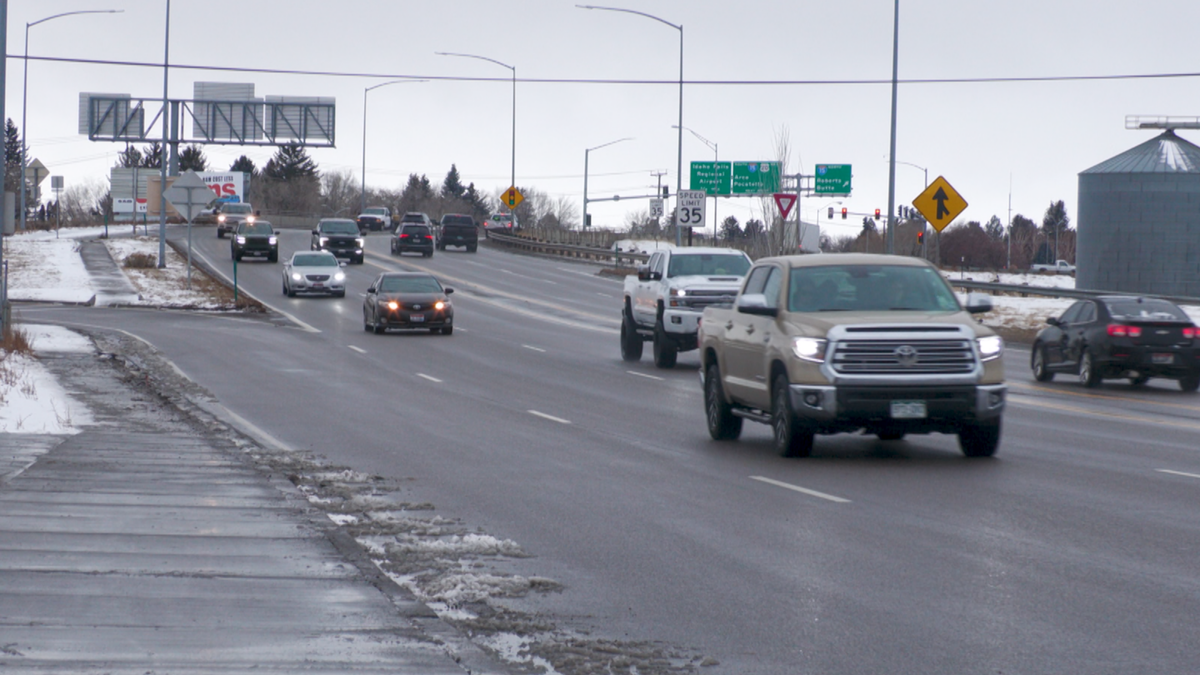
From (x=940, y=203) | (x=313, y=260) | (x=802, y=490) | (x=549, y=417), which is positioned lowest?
(x=549, y=417)

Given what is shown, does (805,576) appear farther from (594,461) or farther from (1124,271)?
(1124,271)

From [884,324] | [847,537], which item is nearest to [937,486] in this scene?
[884,324]

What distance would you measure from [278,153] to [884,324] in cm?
15762

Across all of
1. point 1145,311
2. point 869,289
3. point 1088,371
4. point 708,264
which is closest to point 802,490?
point 869,289

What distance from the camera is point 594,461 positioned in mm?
14172

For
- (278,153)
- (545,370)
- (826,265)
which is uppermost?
(278,153)

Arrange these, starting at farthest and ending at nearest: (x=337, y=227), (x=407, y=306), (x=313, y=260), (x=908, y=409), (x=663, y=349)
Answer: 1. (x=337, y=227)
2. (x=313, y=260)
3. (x=407, y=306)
4. (x=663, y=349)
5. (x=908, y=409)

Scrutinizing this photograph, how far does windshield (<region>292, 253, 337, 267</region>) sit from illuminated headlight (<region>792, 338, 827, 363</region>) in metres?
37.6

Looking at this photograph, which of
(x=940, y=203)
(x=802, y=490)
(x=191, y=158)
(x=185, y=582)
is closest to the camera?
(x=185, y=582)

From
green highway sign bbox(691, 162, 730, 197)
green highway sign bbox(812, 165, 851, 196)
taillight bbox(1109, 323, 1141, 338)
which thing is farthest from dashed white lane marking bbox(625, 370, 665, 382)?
green highway sign bbox(812, 165, 851, 196)

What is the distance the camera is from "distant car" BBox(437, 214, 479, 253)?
8234 centimetres

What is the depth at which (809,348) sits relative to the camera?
13.6 meters

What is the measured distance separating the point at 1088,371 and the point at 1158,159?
144ft

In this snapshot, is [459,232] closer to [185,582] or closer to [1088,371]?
[1088,371]
